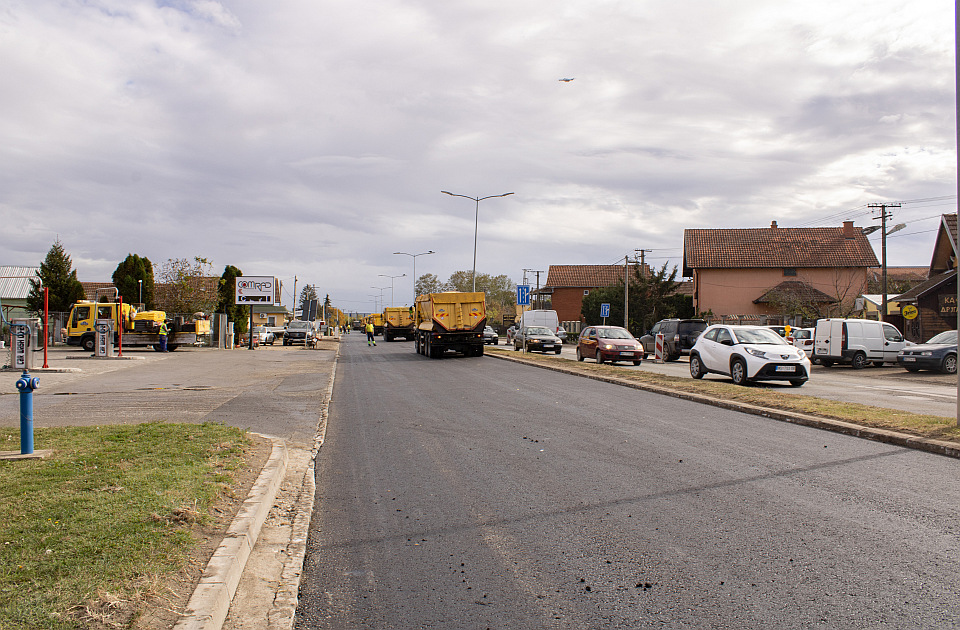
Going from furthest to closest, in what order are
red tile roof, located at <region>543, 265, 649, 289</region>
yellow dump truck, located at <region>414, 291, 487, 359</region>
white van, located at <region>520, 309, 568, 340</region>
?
red tile roof, located at <region>543, 265, 649, 289</region> → white van, located at <region>520, 309, 568, 340</region> → yellow dump truck, located at <region>414, 291, 487, 359</region>

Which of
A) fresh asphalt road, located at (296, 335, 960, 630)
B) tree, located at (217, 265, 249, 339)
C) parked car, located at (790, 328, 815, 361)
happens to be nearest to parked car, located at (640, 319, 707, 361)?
parked car, located at (790, 328, 815, 361)

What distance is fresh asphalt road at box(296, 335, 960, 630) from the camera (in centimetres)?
358

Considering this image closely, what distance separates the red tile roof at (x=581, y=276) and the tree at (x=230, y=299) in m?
46.3

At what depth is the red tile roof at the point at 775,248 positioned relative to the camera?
58.3 meters

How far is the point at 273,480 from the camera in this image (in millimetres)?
6195

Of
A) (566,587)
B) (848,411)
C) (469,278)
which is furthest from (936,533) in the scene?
(469,278)

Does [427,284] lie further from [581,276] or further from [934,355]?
[934,355]

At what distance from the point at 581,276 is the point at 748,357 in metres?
70.1

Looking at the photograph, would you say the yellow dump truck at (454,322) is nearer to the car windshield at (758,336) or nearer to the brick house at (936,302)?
the car windshield at (758,336)

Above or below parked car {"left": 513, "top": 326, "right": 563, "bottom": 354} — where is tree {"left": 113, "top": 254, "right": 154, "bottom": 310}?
above

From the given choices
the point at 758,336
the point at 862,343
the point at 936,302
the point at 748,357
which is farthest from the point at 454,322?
the point at 936,302

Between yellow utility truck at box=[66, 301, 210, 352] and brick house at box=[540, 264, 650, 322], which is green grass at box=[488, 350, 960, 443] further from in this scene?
brick house at box=[540, 264, 650, 322]

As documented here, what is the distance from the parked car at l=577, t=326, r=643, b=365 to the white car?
20.4 ft

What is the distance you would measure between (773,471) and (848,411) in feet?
14.7
